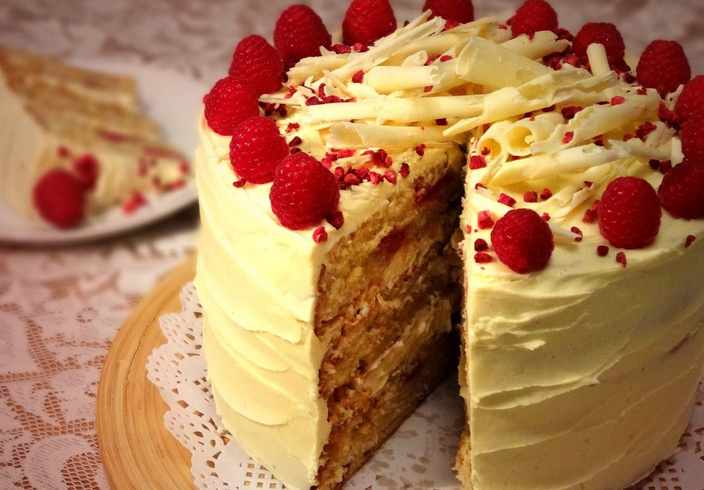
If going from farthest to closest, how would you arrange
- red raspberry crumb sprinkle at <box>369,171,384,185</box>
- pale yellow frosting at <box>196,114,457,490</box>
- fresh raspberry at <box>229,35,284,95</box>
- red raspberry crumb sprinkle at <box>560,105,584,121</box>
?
1. fresh raspberry at <box>229,35,284,95</box>
2. red raspberry crumb sprinkle at <box>560,105,584,121</box>
3. red raspberry crumb sprinkle at <box>369,171,384,185</box>
4. pale yellow frosting at <box>196,114,457,490</box>

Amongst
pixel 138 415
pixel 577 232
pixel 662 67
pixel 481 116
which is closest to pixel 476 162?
pixel 481 116

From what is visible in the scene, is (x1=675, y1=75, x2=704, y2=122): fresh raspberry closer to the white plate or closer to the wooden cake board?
the wooden cake board

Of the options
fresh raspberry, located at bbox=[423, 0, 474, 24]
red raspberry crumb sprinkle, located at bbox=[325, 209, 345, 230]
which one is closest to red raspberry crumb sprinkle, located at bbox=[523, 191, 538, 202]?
red raspberry crumb sprinkle, located at bbox=[325, 209, 345, 230]

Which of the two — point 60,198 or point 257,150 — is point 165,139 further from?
point 257,150

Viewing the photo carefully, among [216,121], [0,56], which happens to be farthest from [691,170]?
[0,56]

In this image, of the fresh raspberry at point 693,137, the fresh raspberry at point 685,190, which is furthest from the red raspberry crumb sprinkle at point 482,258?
the fresh raspberry at point 693,137

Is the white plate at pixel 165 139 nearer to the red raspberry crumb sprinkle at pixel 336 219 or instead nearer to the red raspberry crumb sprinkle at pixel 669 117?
the red raspberry crumb sprinkle at pixel 336 219
